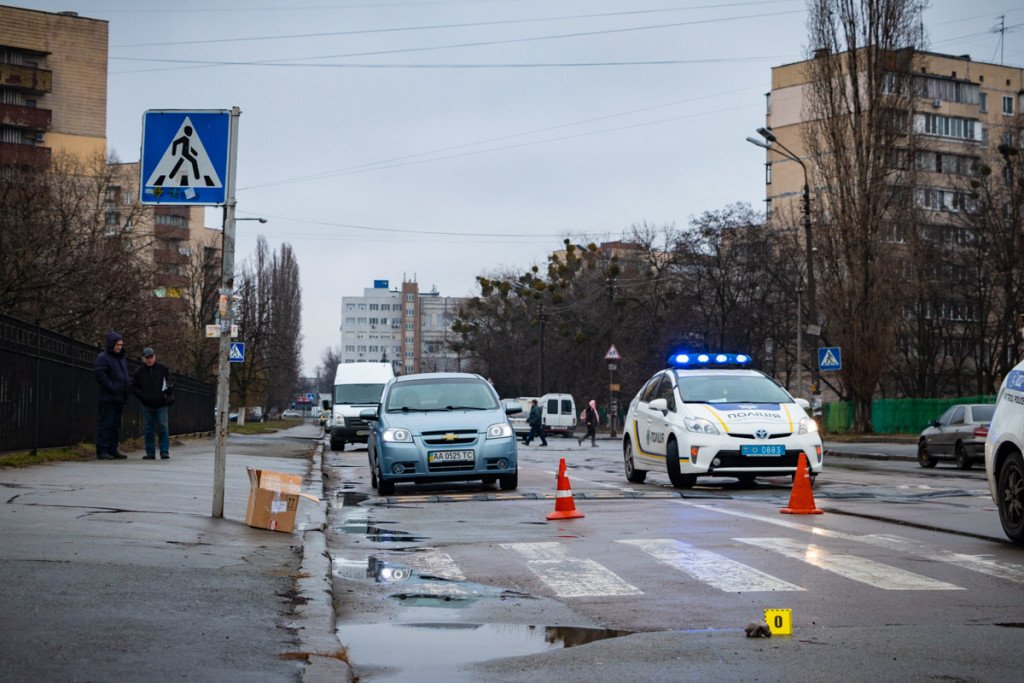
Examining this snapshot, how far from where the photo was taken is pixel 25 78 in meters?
85.0

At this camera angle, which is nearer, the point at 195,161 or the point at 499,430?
the point at 195,161

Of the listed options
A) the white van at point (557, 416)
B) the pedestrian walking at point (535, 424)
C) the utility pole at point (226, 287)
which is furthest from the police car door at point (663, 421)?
the white van at point (557, 416)

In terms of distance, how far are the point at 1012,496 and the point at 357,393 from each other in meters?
31.3

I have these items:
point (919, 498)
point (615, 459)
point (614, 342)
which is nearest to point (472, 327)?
point (614, 342)

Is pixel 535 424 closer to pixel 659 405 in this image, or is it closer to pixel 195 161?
pixel 659 405

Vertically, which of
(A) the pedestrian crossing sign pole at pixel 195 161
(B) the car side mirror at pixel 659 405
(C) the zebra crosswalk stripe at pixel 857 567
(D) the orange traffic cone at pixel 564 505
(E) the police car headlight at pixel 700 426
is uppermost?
(A) the pedestrian crossing sign pole at pixel 195 161

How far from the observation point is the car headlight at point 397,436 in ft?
56.5

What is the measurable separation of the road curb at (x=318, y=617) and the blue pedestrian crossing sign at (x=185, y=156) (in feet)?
9.71

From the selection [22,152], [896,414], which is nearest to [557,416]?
[896,414]

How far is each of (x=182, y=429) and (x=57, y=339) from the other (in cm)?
2029

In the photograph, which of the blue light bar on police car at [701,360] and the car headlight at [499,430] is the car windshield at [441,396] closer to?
the car headlight at [499,430]

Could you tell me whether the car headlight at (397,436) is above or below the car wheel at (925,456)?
above

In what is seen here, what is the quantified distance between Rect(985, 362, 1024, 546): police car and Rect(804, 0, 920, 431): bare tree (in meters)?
43.0

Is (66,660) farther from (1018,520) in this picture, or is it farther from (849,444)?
(849,444)
